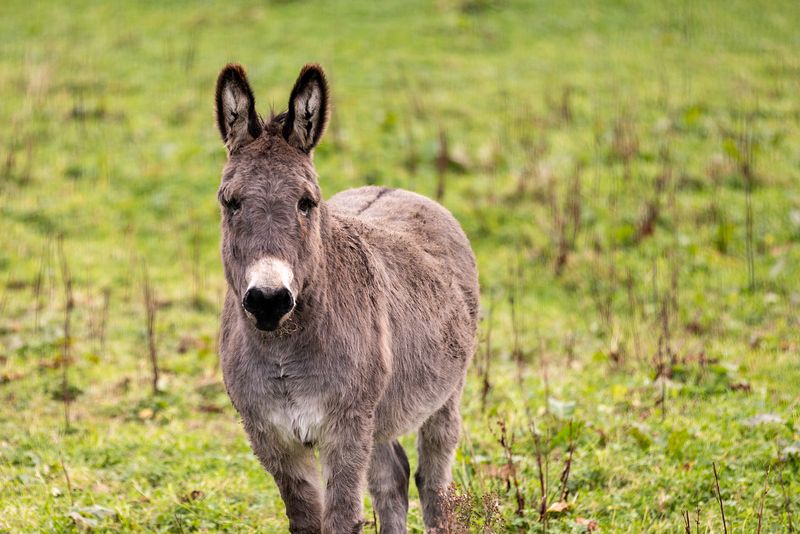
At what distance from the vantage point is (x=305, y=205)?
4.04 m

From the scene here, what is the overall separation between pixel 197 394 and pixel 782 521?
475cm

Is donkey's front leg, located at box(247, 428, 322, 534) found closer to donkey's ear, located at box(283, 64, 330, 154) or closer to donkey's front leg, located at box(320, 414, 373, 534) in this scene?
donkey's front leg, located at box(320, 414, 373, 534)

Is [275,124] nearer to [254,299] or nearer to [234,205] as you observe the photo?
[234,205]

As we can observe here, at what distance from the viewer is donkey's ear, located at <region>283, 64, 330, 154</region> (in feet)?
13.6

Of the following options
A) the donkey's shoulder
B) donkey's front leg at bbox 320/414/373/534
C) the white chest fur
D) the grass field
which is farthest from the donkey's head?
the grass field

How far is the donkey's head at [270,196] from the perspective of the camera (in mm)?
3625

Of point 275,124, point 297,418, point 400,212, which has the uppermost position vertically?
point 275,124

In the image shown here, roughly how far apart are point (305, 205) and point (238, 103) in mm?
615

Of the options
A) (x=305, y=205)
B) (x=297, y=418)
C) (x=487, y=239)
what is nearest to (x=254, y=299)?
(x=305, y=205)

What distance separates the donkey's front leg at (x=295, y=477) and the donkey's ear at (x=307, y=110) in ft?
4.68

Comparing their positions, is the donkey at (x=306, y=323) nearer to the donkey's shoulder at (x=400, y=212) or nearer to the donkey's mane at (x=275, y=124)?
the donkey's mane at (x=275, y=124)

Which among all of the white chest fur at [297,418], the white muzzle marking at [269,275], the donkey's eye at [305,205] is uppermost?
the donkey's eye at [305,205]

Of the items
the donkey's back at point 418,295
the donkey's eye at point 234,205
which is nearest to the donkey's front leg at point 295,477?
the donkey's back at point 418,295

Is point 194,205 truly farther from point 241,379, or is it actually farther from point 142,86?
point 241,379
